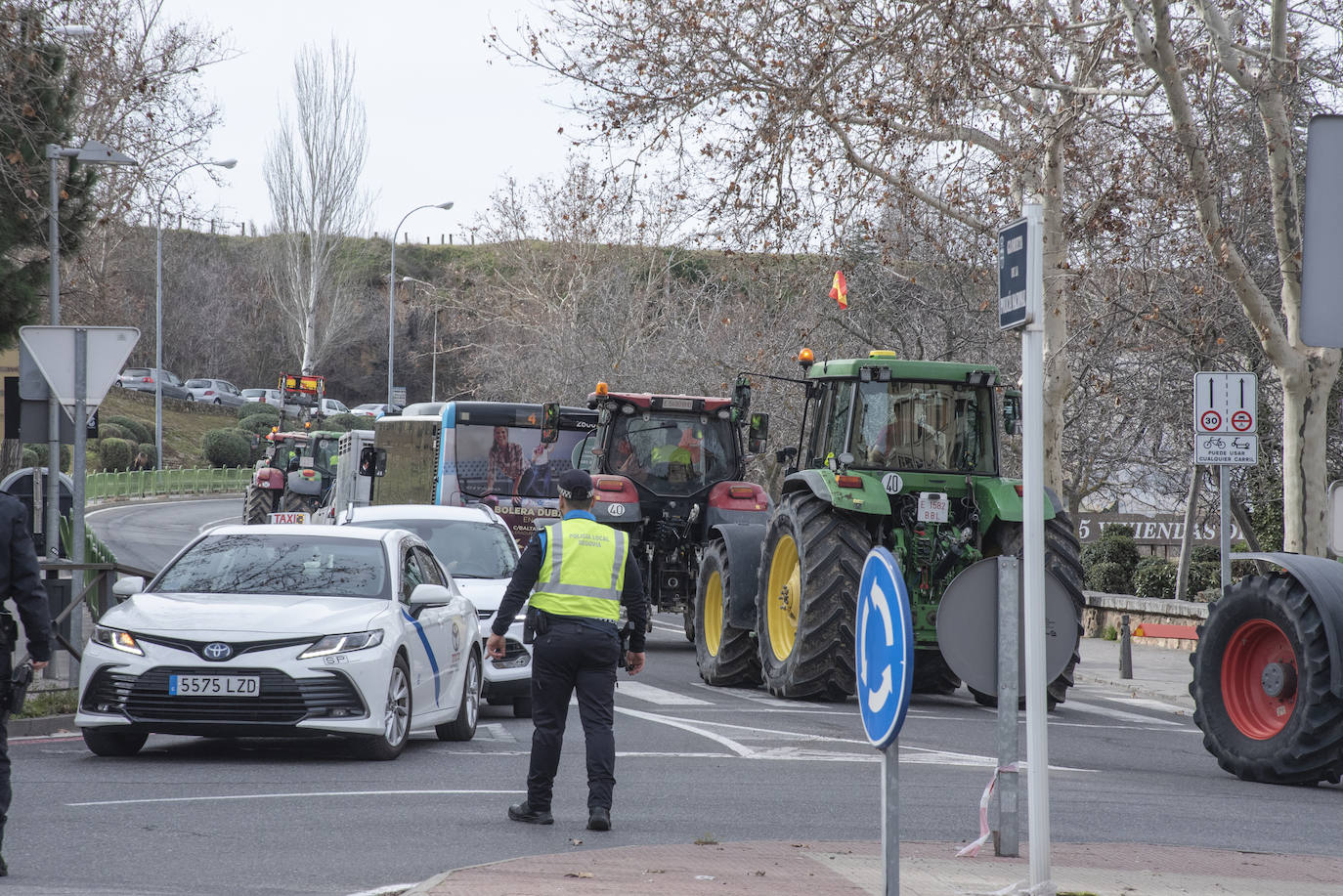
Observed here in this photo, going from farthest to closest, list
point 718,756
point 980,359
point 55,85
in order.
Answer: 1. point 980,359
2. point 55,85
3. point 718,756

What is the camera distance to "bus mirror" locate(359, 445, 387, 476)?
28391 mm

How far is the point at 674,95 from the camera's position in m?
17.9

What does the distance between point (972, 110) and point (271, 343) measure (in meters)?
79.6

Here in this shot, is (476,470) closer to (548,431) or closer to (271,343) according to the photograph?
(548,431)

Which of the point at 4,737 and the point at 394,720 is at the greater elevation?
the point at 4,737

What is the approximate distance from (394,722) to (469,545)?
4630mm

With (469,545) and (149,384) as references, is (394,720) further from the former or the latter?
(149,384)

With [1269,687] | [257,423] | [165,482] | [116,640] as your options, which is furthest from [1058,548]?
[257,423]

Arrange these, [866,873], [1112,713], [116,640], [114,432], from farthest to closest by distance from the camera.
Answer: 1. [114,432]
2. [1112,713]
3. [116,640]
4. [866,873]

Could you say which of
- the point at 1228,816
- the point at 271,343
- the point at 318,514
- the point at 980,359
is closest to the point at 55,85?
the point at 1228,816

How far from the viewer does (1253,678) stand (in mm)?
10719

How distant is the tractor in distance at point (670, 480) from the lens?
1895 cm

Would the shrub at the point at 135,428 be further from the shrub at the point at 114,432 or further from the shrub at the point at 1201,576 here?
the shrub at the point at 1201,576

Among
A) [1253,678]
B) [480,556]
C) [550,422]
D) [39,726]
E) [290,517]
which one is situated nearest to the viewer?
[1253,678]
